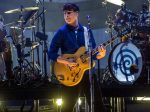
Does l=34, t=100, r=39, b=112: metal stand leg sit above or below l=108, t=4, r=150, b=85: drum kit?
below

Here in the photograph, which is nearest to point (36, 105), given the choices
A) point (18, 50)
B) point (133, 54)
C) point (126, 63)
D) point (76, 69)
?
point (18, 50)

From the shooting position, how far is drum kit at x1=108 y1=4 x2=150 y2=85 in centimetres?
752

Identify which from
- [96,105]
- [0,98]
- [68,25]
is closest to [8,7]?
[0,98]

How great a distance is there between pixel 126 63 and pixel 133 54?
11.8 inches

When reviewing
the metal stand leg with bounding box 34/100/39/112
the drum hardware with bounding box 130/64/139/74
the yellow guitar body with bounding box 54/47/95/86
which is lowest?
the metal stand leg with bounding box 34/100/39/112

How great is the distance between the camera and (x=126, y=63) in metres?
7.78

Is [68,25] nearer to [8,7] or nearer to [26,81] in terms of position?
[26,81]

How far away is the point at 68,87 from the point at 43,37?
384 cm

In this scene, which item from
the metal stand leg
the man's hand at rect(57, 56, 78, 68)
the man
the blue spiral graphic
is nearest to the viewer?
the man

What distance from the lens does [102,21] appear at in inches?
500

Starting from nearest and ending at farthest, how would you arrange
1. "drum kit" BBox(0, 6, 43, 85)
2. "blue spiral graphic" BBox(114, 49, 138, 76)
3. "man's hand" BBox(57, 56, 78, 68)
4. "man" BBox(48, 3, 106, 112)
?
1. "man" BBox(48, 3, 106, 112)
2. "man's hand" BBox(57, 56, 78, 68)
3. "blue spiral graphic" BBox(114, 49, 138, 76)
4. "drum kit" BBox(0, 6, 43, 85)

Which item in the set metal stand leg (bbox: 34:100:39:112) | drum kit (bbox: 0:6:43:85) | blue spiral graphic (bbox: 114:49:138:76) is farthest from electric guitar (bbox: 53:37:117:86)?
drum kit (bbox: 0:6:43:85)

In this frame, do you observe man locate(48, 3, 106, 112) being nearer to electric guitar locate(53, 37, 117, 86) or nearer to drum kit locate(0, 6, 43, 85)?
Answer: electric guitar locate(53, 37, 117, 86)

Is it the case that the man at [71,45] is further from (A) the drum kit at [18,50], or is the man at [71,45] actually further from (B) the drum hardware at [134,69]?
(A) the drum kit at [18,50]
